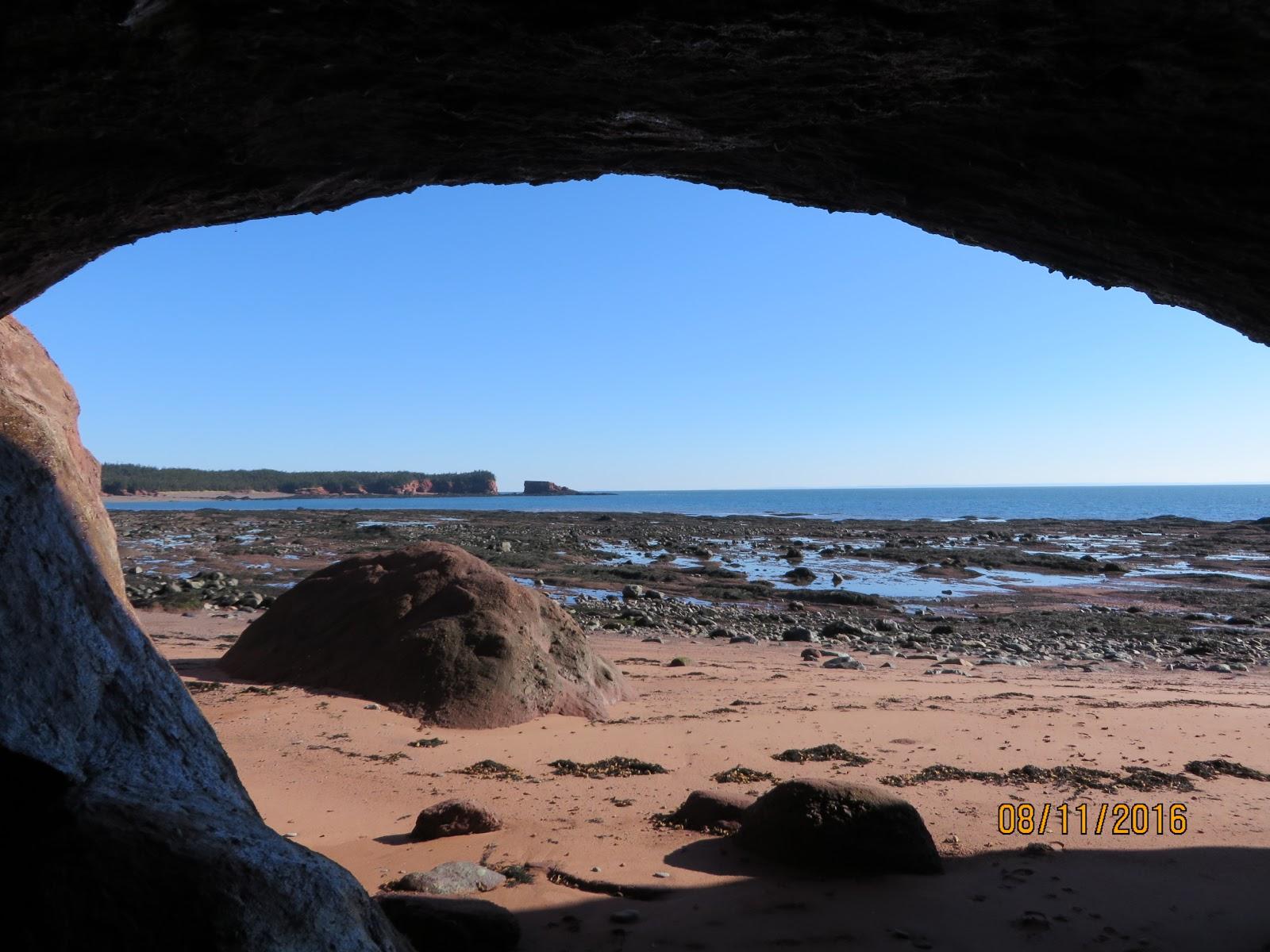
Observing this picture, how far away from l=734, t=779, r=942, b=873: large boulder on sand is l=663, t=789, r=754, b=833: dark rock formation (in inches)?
18.8

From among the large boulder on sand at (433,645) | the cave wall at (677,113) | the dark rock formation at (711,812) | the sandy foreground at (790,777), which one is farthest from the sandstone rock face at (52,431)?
the dark rock formation at (711,812)

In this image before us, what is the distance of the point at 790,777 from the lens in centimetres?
666

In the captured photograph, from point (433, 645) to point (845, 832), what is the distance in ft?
16.0

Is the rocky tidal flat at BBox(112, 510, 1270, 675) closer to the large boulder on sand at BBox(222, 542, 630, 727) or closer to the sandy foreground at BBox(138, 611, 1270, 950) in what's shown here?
the sandy foreground at BBox(138, 611, 1270, 950)

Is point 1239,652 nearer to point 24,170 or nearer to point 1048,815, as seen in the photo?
point 1048,815

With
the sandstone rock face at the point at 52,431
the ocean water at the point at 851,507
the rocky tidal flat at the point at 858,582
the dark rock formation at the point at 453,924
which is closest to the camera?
the dark rock formation at the point at 453,924

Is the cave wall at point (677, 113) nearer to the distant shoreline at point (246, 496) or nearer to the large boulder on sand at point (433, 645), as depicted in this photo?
the large boulder on sand at point (433, 645)

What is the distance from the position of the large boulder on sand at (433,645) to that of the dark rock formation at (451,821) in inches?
93.7

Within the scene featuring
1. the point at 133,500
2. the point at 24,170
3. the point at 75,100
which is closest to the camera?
the point at 75,100

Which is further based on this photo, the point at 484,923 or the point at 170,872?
the point at 484,923

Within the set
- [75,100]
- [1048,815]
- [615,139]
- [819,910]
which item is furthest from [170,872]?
[1048,815]

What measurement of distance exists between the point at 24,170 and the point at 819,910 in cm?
483

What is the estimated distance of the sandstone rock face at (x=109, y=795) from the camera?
2.48m

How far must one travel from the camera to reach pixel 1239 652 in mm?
14984
